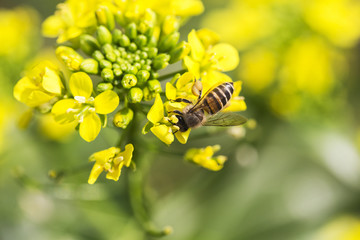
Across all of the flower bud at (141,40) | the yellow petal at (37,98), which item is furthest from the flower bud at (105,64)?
the yellow petal at (37,98)

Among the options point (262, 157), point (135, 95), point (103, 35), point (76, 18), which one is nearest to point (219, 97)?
point (135, 95)

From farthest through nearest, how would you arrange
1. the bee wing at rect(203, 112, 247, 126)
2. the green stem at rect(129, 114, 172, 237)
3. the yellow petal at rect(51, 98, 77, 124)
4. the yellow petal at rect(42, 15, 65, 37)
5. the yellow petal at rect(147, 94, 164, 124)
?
the green stem at rect(129, 114, 172, 237) → the yellow petal at rect(42, 15, 65, 37) → the bee wing at rect(203, 112, 247, 126) → the yellow petal at rect(51, 98, 77, 124) → the yellow petal at rect(147, 94, 164, 124)

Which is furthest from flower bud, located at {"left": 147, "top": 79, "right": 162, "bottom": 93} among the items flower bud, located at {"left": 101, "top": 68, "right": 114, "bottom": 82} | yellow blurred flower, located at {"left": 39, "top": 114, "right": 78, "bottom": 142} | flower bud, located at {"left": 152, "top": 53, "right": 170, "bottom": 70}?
yellow blurred flower, located at {"left": 39, "top": 114, "right": 78, "bottom": 142}

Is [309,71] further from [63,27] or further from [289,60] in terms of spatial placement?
[63,27]

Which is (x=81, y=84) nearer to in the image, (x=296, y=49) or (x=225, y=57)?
(x=225, y=57)

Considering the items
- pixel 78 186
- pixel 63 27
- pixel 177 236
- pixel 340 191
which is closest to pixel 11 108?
pixel 78 186

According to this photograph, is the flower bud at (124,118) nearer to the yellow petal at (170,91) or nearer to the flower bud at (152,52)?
the yellow petal at (170,91)

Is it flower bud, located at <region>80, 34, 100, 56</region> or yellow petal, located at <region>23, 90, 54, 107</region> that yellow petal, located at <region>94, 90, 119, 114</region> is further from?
flower bud, located at <region>80, 34, 100, 56</region>
